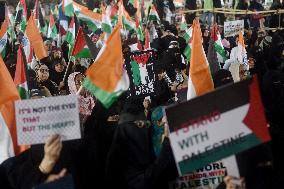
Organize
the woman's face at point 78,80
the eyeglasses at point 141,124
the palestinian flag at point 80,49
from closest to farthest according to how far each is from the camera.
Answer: the eyeglasses at point 141,124 → the woman's face at point 78,80 → the palestinian flag at point 80,49

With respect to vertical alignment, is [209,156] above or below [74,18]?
below

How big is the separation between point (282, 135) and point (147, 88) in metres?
1.38

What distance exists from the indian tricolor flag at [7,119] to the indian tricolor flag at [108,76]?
0.68 metres

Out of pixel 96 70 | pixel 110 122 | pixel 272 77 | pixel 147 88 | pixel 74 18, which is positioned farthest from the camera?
pixel 74 18

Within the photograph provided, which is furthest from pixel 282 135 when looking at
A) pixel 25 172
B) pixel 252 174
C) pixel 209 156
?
pixel 25 172

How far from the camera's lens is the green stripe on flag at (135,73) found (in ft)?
15.4

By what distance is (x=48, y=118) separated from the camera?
2898mm

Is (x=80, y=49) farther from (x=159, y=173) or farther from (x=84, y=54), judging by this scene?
(x=159, y=173)

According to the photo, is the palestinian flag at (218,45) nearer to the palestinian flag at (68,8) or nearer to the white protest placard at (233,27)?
the white protest placard at (233,27)

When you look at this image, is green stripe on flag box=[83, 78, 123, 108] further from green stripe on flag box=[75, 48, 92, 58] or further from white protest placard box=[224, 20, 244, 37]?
white protest placard box=[224, 20, 244, 37]

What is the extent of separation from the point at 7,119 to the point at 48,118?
0.86 m

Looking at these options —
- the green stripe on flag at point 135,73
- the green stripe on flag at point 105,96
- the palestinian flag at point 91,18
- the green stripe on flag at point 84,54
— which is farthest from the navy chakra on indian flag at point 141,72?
the palestinian flag at point 91,18

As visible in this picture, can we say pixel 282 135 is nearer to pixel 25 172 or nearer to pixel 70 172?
pixel 70 172

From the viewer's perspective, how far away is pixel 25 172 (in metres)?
3.14
